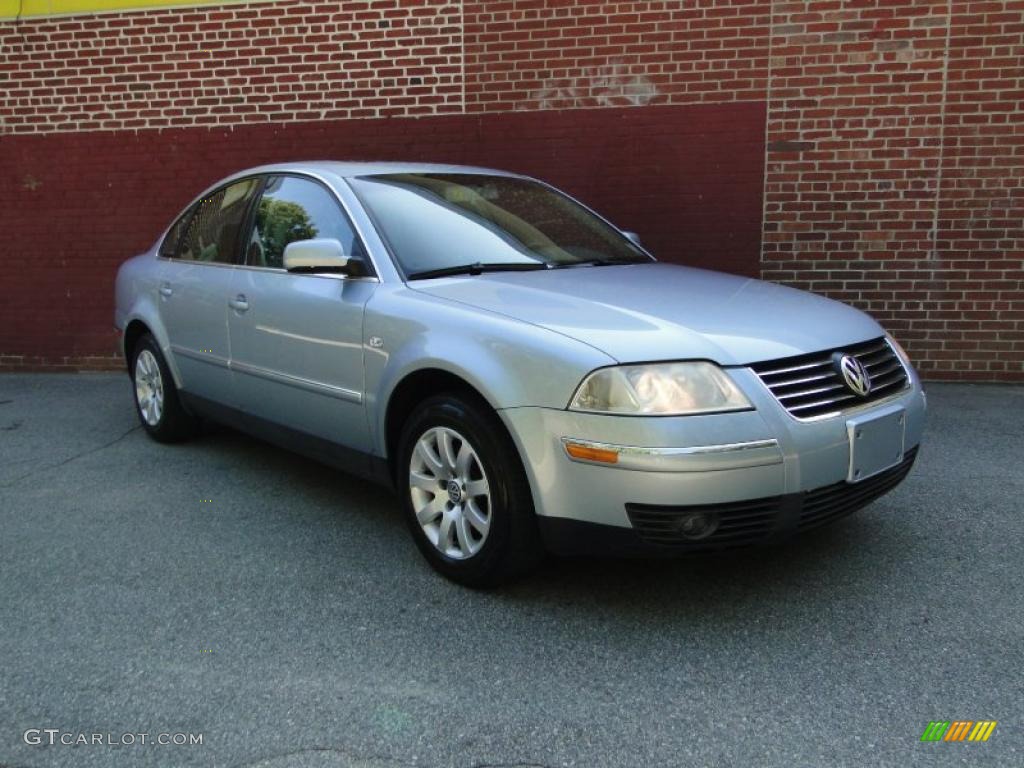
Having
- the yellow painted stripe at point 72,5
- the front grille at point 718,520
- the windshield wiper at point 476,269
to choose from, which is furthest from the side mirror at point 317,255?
the yellow painted stripe at point 72,5

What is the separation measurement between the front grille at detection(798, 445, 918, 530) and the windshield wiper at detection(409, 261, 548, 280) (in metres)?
1.58

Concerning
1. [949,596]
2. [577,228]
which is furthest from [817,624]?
[577,228]

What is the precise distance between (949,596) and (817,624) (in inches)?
23.4

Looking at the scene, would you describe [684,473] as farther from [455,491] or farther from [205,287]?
[205,287]

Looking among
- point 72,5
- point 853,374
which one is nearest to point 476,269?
point 853,374

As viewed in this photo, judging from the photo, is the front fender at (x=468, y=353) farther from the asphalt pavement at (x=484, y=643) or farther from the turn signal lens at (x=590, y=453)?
the asphalt pavement at (x=484, y=643)

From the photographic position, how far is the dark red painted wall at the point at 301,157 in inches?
285

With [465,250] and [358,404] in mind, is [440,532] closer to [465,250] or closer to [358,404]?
[358,404]

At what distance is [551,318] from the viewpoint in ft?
10.5
